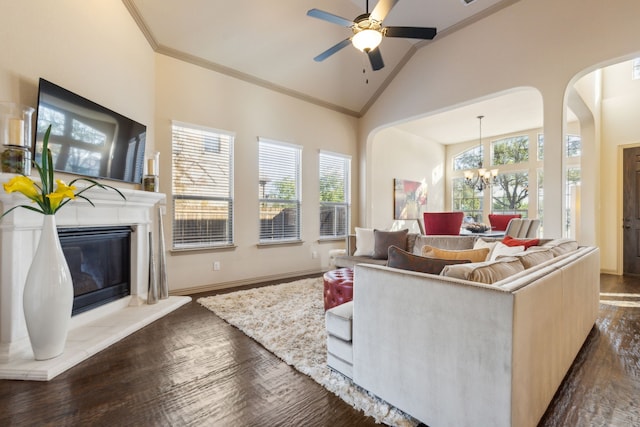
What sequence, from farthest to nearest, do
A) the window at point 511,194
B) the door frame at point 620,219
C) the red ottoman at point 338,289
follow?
the window at point 511,194
the door frame at point 620,219
the red ottoman at point 338,289

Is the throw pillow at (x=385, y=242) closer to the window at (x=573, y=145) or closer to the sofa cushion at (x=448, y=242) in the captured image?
the sofa cushion at (x=448, y=242)

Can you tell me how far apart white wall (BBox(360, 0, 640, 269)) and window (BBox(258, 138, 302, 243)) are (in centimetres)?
228

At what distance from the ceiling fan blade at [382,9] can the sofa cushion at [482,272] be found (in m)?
2.35

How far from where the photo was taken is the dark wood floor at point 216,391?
1604 millimetres

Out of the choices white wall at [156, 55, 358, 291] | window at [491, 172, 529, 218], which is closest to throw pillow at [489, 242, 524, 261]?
white wall at [156, 55, 358, 291]

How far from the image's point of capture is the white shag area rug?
172 cm

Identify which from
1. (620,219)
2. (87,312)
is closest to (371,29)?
(87,312)

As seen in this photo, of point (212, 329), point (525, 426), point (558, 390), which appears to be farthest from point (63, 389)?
point (558, 390)

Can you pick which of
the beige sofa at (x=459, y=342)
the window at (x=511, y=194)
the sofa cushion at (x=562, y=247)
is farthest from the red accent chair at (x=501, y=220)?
the beige sofa at (x=459, y=342)

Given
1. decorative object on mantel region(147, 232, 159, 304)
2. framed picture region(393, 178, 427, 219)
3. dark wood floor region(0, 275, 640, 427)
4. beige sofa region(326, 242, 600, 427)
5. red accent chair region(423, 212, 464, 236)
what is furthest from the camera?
framed picture region(393, 178, 427, 219)

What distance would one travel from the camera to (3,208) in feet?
6.97

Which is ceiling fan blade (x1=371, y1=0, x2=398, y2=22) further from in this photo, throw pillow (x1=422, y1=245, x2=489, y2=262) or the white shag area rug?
the white shag area rug

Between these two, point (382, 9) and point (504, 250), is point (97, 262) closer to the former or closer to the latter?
point (382, 9)

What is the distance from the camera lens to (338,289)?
2.79 m
